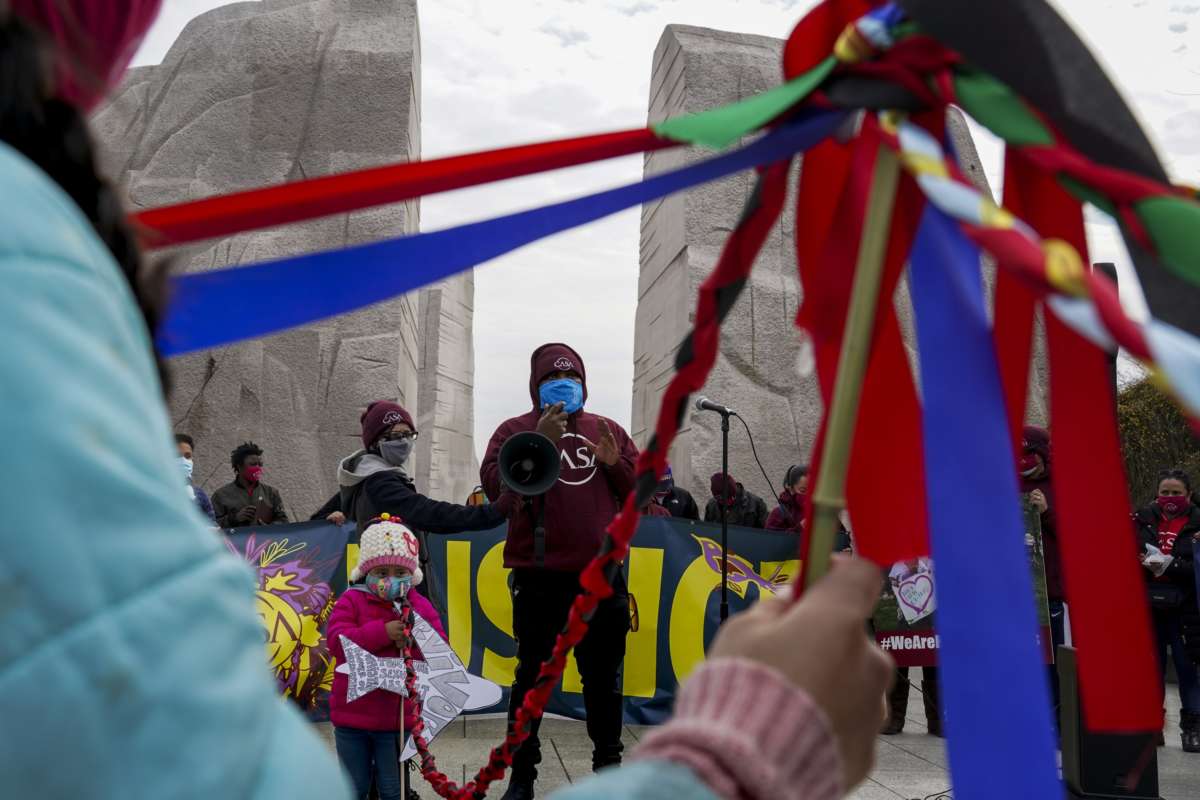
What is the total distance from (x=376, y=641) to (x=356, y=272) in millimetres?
3227

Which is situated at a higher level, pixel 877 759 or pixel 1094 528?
pixel 1094 528

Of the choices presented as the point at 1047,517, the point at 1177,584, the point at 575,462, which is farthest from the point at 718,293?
the point at 1177,584

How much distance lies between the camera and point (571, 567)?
465 centimetres

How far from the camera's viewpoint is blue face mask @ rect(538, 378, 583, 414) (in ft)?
16.3

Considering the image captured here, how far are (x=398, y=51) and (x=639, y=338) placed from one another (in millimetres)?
5109

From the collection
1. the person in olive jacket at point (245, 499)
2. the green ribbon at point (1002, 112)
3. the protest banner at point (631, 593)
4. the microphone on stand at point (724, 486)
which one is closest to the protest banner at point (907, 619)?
the protest banner at point (631, 593)

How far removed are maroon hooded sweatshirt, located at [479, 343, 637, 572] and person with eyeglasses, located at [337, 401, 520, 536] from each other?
0.61 ft

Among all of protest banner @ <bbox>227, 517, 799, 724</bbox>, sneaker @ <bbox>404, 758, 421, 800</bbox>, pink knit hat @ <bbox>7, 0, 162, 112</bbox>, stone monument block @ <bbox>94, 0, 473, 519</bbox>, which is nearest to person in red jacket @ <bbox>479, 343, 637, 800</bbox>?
sneaker @ <bbox>404, 758, 421, 800</bbox>

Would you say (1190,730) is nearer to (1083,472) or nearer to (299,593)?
(299,593)

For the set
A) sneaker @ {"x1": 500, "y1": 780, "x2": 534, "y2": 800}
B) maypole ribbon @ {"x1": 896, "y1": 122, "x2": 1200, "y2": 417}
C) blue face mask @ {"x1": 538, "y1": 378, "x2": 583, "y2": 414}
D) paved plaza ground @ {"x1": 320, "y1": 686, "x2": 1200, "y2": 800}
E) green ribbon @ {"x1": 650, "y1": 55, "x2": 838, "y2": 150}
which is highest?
blue face mask @ {"x1": 538, "y1": 378, "x2": 583, "y2": 414}

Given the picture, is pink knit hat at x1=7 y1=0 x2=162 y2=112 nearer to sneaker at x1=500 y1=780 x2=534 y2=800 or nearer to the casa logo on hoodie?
the casa logo on hoodie

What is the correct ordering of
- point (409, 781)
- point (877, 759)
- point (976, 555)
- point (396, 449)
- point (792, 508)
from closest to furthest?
point (976, 555) → point (409, 781) → point (396, 449) → point (877, 759) → point (792, 508)

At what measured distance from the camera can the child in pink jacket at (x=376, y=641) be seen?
4285 mm

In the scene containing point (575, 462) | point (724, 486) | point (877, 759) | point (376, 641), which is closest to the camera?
point (376, 641)
